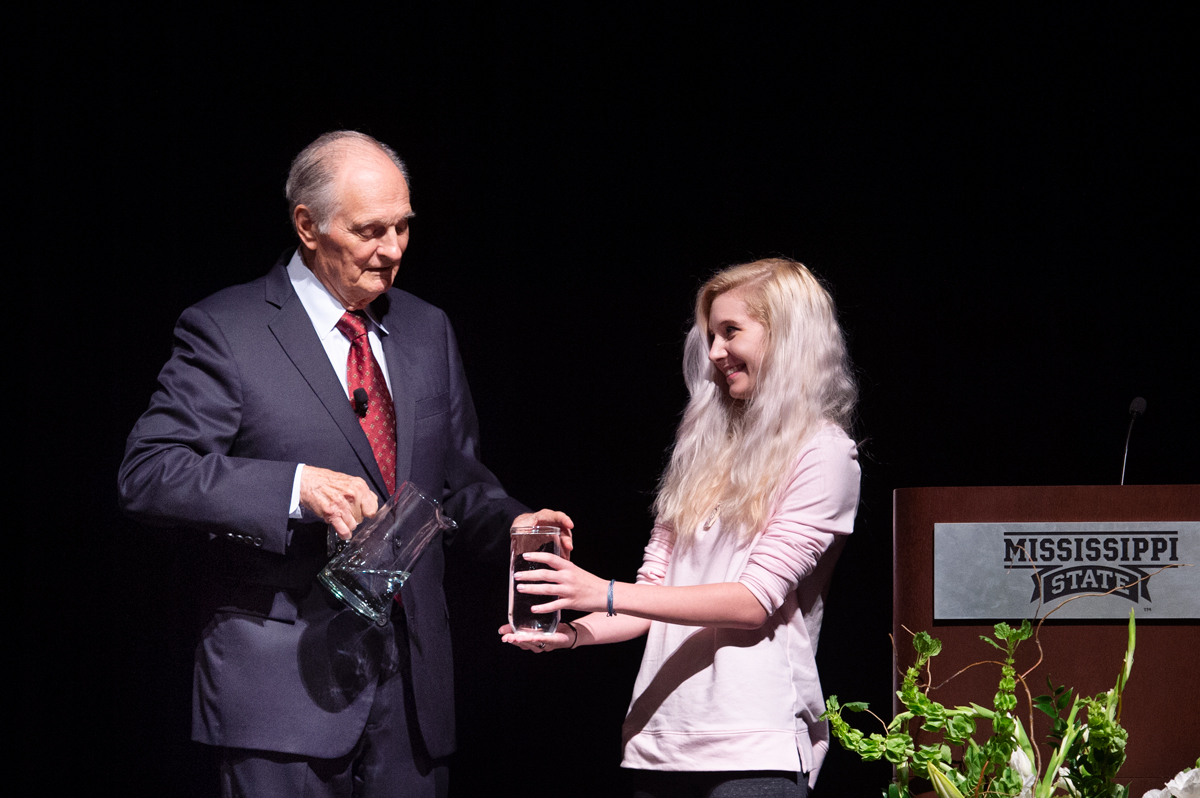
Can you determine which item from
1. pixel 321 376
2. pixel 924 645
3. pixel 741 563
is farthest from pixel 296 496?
pixel 924 645

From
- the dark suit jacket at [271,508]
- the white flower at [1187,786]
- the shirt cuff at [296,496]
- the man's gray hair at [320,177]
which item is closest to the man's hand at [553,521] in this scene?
the dark suit jacket at [271,508]

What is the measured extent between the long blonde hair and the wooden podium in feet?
0.80

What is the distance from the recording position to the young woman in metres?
1.77

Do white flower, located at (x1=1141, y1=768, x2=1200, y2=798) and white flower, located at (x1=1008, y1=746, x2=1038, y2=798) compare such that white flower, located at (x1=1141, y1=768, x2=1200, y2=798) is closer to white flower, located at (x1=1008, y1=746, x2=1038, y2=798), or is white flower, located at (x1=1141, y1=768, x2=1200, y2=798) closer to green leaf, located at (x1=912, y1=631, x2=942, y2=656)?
white flower, located at (x1=1008, y1=746, x2=1038, y2=798)

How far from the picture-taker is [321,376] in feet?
6.26

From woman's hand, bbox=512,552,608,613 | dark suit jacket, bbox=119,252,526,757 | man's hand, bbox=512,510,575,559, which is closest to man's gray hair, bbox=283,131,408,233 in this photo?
dark suit jacket, bbox=119,252,526,757

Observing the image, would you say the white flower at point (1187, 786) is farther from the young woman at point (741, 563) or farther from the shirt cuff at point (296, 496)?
A: the shirt cuff at point (296, 496)

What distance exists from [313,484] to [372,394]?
299 mm

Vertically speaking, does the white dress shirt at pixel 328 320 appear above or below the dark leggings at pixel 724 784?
above

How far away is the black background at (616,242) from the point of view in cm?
252

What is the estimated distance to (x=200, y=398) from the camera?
1.85 meters

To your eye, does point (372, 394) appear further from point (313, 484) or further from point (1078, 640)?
point (1078, 640)

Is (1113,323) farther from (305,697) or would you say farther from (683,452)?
(305,697)

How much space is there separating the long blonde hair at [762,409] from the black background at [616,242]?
1.92 feet
